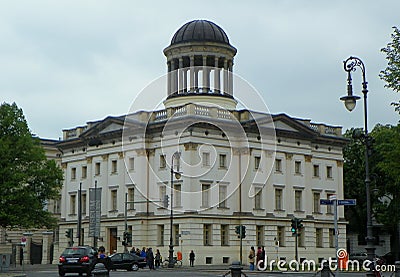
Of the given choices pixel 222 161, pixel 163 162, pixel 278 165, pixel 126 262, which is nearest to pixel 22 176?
pixel 126 262

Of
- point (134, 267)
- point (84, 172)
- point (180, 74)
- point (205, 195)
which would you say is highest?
point (180, 74)

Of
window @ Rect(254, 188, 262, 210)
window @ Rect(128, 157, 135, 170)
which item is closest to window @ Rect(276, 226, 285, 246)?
window @ Rect(254, 188, 262, 210)

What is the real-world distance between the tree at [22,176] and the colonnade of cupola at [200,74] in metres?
21.3

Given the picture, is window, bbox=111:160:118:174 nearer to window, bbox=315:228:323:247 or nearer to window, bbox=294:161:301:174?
window, bbox=294:161:301:174

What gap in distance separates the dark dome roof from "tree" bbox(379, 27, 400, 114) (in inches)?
1707

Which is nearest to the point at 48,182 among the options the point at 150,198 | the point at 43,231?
the point at 150,198

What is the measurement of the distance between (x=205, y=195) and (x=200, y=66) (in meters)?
14.9

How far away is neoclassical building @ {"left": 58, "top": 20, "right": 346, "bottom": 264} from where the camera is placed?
71000mm

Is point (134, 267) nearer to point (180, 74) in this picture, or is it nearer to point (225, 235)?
point (225, 235)

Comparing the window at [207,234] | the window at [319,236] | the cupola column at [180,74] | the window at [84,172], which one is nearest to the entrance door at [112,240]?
the window at [84,172]

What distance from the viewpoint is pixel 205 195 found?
234ft

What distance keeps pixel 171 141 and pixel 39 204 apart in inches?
642

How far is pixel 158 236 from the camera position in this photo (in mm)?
72688

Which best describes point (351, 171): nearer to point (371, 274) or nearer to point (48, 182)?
point (48, 182)
